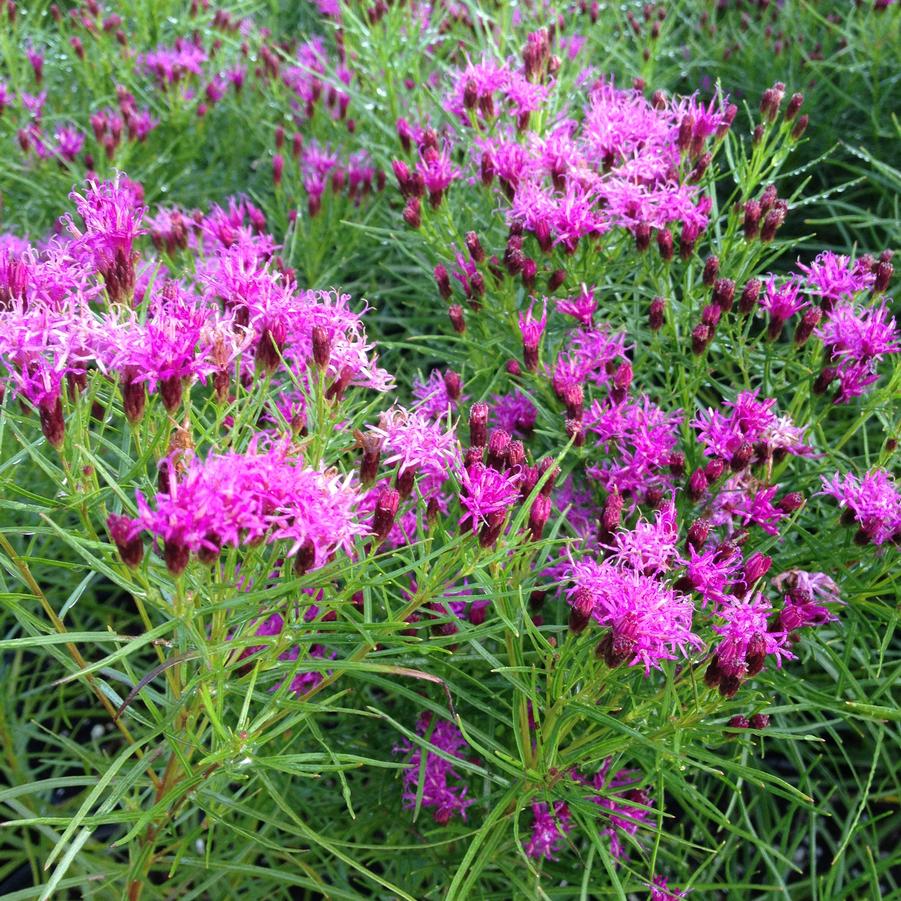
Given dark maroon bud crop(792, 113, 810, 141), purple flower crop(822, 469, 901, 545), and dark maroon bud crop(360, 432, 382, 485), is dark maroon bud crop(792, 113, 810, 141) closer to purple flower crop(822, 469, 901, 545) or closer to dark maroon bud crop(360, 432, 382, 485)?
purple flower crop(822, 469, 901, 545)

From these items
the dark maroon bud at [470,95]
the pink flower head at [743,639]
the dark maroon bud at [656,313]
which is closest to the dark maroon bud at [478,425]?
the pink flower head at [743,639]

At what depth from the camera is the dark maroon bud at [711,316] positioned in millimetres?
1454

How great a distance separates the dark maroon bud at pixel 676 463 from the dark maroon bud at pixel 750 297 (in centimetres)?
28

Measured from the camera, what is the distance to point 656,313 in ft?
4.91

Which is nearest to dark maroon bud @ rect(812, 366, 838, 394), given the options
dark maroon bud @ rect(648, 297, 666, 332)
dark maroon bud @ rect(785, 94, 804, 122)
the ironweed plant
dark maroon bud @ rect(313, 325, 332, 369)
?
the ironweed plant

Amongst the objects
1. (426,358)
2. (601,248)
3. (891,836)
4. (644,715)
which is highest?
(601,248)

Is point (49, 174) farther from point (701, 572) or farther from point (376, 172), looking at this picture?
point (701, 572)

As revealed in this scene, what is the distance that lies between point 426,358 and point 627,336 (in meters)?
0.52

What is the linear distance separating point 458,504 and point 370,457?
0.29 m

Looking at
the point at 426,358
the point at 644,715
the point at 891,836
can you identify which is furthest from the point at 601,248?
the point at 891,836

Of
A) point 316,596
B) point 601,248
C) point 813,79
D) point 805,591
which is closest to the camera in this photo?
point 316,596

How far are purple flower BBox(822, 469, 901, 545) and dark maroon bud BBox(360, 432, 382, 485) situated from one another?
2.10ft

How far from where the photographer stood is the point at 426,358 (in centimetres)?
211

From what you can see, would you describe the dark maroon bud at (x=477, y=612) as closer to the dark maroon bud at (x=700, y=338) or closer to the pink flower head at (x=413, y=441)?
the pink flower head at (x=413, y=441)
